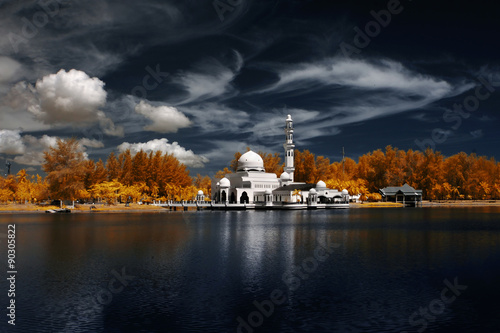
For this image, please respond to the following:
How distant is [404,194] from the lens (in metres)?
153

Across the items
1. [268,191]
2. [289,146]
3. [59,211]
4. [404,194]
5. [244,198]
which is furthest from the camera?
[404,194]

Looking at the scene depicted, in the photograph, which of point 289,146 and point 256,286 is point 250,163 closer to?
point 289,146

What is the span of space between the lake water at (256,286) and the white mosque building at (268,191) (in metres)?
81.9

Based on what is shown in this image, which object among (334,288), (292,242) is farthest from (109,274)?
(292,242)

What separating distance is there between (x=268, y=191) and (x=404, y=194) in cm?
5328

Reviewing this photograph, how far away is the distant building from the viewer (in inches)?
6033

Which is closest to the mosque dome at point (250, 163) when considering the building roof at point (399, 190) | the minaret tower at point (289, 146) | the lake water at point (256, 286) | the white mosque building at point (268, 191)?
the white mosque building at point (268, 191)


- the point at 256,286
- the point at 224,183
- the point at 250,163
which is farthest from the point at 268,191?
the point at 256,286

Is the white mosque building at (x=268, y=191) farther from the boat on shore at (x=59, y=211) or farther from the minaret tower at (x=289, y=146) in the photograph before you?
the boat on shore at (x=59, y=211)

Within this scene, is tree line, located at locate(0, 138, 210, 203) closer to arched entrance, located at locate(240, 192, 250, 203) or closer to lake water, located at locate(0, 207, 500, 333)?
arched entrance, located at locate(240, 192, 250, 203)

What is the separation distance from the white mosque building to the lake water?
81.9 metres

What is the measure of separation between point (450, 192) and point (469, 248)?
131807 millimetres

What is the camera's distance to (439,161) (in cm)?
16162

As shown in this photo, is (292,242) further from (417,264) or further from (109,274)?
(109,274)
